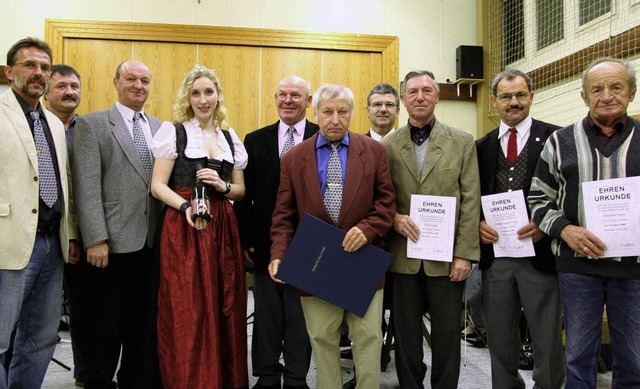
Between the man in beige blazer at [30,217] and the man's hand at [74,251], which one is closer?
the man in beige blazer at [30,217]

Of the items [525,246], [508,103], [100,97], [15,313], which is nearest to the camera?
[15,313]

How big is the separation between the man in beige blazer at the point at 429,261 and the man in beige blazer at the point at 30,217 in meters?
1.55

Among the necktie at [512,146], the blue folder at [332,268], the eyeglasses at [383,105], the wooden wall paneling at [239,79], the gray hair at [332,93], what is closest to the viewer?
the blue folder at [332,268]

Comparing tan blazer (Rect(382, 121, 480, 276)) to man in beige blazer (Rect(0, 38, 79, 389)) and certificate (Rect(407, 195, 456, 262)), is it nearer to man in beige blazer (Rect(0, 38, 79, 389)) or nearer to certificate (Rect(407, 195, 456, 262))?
certificate (Rect(407, 195, 456, 262))

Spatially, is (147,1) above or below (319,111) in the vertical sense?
above

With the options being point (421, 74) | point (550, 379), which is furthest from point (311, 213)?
point (550, 379)

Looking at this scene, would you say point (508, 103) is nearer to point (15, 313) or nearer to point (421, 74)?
point (421, 74)

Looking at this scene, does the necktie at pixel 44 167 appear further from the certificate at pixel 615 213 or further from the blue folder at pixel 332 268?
the certificate at pixel 615 213

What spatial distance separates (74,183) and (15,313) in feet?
2.26

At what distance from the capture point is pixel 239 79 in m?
6.24

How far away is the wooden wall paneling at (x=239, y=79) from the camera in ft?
20.3

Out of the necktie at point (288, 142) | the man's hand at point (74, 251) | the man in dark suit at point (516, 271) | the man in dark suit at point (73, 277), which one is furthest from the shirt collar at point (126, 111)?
the man in dark suit at point (516, 271)

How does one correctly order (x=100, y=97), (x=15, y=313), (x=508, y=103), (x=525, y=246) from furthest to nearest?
1. (x=100, y=97)
2. (x=508, y=103)
3. (x=525, y=246)
4. (x=15, y=313)

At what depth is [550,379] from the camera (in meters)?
Result: 2.26
